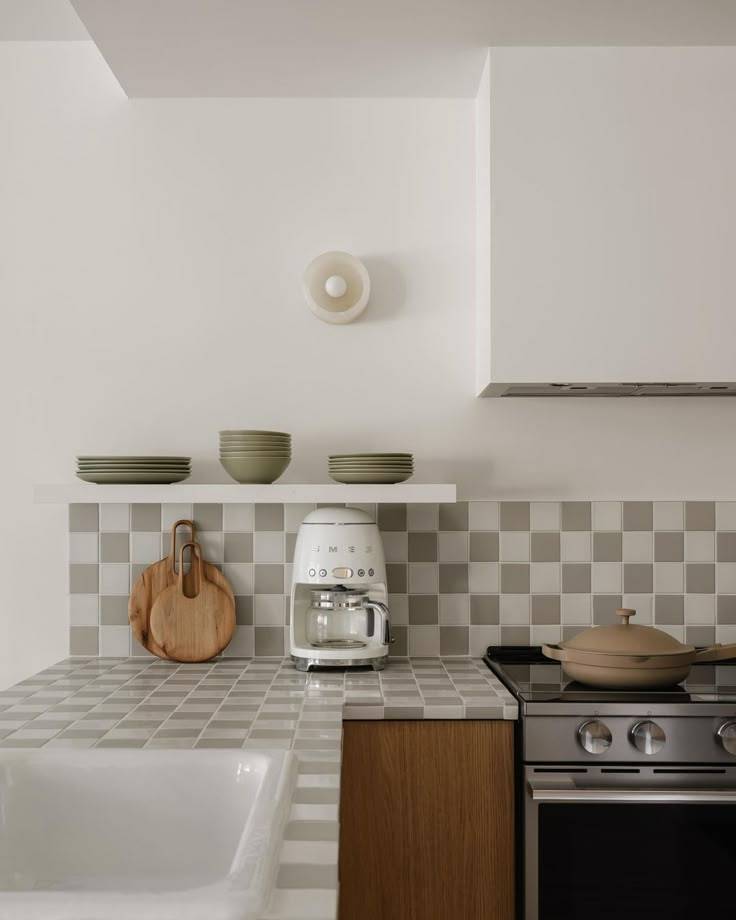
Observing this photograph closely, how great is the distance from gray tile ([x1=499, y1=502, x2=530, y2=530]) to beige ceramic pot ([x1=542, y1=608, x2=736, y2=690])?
0.49 metres

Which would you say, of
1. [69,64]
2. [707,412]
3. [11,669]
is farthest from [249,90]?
[11,669]

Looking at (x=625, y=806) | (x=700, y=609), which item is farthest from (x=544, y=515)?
(x=625, y=806)

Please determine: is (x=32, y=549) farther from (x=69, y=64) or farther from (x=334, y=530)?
(x=69, y=64)

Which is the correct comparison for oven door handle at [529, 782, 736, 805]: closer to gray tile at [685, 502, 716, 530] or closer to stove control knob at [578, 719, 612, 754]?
stove control knob at [578, 719, 612, 754]

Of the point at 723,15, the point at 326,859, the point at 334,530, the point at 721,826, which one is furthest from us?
the point at 334,530

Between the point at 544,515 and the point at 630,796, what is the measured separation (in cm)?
84

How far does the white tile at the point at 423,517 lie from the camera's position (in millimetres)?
2391

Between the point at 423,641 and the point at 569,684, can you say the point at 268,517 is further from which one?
the point at 569,684

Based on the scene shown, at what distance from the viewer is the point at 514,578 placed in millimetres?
2398

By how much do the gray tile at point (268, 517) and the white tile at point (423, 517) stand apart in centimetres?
36

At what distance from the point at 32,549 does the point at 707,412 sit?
193cm

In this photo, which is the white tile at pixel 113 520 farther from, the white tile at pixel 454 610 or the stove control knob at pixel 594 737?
the stove control knob at pixel 594 737

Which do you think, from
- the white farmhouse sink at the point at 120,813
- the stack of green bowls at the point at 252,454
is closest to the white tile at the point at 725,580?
the stack of green bowls at the point at 252,454

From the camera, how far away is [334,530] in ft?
6.95
